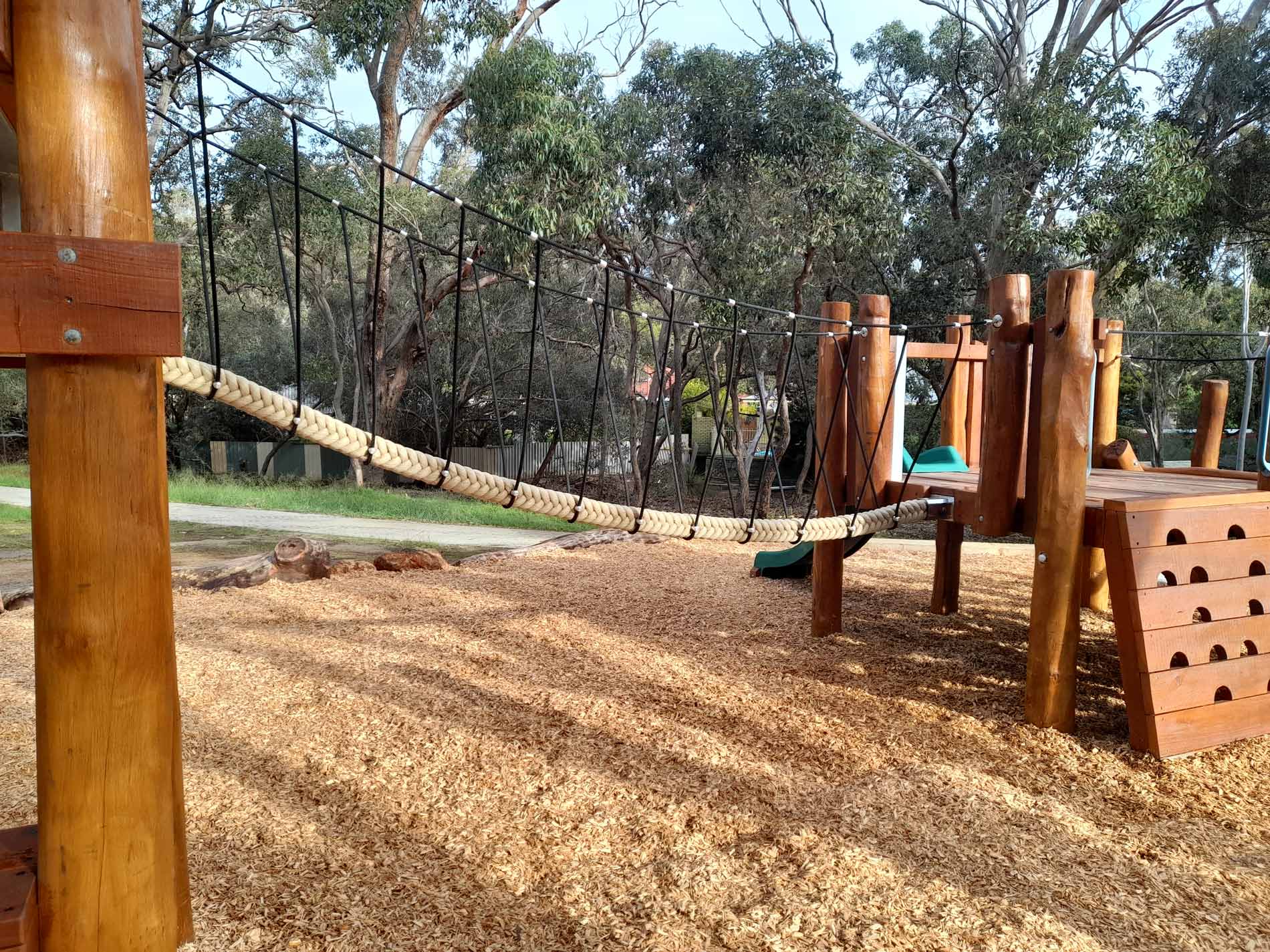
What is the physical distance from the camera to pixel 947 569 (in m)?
4.50

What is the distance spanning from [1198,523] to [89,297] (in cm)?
300

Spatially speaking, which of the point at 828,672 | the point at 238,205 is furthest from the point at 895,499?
the point at 238,205

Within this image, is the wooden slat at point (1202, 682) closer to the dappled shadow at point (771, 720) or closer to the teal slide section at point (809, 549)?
the dappled shadow at point (771, 720)

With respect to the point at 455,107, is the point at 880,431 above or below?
below

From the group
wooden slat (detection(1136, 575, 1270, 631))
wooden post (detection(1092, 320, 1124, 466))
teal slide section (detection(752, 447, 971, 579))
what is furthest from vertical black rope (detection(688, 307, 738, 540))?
wooden post (detection(1092, 320, 1124, 466))

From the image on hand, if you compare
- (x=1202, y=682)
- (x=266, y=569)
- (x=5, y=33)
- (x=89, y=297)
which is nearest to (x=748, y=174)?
(x=266, y=569)

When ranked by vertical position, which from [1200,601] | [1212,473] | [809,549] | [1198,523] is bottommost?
[809,549]

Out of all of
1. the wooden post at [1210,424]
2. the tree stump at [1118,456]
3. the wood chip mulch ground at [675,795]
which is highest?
the wooden post at [1210,424]

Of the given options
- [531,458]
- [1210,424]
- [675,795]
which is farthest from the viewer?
[531,458]

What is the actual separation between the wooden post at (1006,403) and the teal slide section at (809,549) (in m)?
0.57

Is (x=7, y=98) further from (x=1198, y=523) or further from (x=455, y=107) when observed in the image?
(x=455, y=107)

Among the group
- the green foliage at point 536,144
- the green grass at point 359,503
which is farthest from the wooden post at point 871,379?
the green grass at point 359,503

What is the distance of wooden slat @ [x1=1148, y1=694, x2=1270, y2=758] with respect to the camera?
2639 mm

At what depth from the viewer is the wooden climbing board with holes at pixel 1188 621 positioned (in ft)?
8.72
